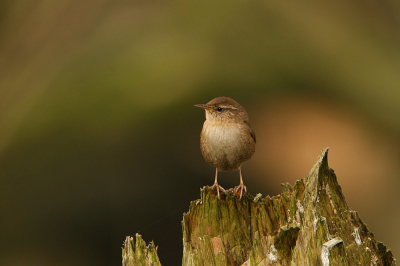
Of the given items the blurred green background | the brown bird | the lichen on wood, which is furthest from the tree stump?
the blurred green background

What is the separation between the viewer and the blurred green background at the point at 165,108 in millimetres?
5672

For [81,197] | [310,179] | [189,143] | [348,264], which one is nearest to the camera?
[348,264]

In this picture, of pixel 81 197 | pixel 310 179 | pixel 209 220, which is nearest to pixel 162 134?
pixel 81 197

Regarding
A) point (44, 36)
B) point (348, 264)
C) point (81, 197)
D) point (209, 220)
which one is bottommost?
point (348, 264)

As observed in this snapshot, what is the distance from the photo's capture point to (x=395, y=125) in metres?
6.96

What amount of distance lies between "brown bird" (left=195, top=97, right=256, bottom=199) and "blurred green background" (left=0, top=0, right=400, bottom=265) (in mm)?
1632

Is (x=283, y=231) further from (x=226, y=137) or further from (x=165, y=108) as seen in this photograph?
(x=165, y=108)

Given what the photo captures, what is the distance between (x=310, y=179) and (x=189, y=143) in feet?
9.84

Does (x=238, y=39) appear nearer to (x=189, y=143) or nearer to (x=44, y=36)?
(x=189, y=143)

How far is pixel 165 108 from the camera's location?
Answer: 5.89 meters

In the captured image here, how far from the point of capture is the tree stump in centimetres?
278

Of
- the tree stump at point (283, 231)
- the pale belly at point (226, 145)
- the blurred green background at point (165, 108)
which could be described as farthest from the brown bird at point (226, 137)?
the blurred green background at point (165, 108)

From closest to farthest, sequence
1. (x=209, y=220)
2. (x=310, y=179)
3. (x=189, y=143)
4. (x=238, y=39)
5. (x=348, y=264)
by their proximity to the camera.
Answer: (x=348, y=264)
(x=310, y=179)
(x=209, y=220)
(x=189, y=143)
(x=238, y=39)

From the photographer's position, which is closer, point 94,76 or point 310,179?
point 310,179
